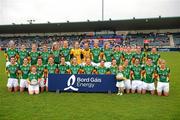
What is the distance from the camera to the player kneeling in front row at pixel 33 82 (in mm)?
13078

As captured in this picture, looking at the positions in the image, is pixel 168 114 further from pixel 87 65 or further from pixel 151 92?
pixel 87 65

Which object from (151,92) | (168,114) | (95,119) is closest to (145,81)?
(151,92)

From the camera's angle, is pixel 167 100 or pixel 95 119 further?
pixel 167 100

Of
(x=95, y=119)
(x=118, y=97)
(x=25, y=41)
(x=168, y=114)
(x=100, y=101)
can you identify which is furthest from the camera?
(x=25, y=41)

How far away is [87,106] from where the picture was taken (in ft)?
34.9

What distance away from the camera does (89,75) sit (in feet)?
43.0

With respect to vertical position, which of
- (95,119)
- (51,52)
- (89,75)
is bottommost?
(95,119)

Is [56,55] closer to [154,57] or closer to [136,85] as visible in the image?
[136,85]

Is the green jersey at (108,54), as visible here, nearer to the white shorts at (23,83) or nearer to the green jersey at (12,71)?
the white shorts at (23,83)

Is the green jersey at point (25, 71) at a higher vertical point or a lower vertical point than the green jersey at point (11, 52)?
lower

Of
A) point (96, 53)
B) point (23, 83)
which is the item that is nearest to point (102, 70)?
point (96, 53)

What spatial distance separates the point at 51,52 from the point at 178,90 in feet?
18.1

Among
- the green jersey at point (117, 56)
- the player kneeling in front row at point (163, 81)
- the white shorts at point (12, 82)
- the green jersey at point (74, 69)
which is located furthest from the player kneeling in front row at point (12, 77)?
the player kneeling in front row at point (163, 81)

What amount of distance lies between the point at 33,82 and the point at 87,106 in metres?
3.24
